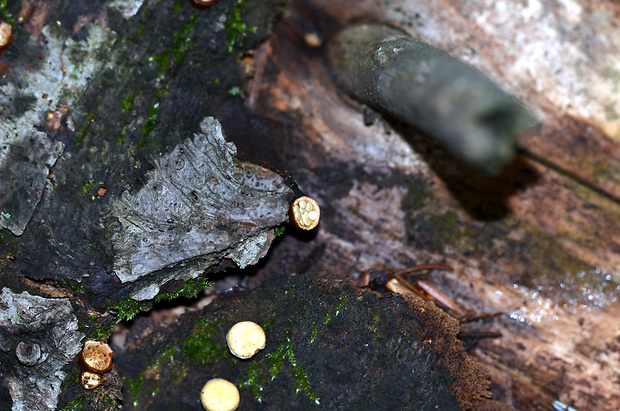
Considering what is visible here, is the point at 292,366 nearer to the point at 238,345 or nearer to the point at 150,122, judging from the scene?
the point at 238,345

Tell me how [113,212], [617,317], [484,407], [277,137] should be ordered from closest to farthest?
1. [113,212]
2. [484,407]
3. [277,137]
4. [617,317]

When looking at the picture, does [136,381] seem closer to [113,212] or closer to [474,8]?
[113,212]

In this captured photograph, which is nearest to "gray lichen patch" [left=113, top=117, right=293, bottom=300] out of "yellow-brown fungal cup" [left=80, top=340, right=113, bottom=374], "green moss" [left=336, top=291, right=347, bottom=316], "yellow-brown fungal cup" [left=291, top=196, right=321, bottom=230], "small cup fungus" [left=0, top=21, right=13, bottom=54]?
"yellow-brown fungal cup" [left=291, top=196, right=321, bottom=230]

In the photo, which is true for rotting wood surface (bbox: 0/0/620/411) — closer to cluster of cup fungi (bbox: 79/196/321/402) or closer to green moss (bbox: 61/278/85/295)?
cluster of cup fungi (bbox: 79/196/321/402)

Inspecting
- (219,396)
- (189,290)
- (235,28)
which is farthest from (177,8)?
(219,396)

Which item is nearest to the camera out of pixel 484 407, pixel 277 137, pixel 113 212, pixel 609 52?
pixel 113 212

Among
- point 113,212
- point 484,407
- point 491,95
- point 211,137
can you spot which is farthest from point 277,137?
point 484,407

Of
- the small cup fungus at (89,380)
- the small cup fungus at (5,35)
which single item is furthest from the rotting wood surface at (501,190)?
the small cup fungus at (5,35)
